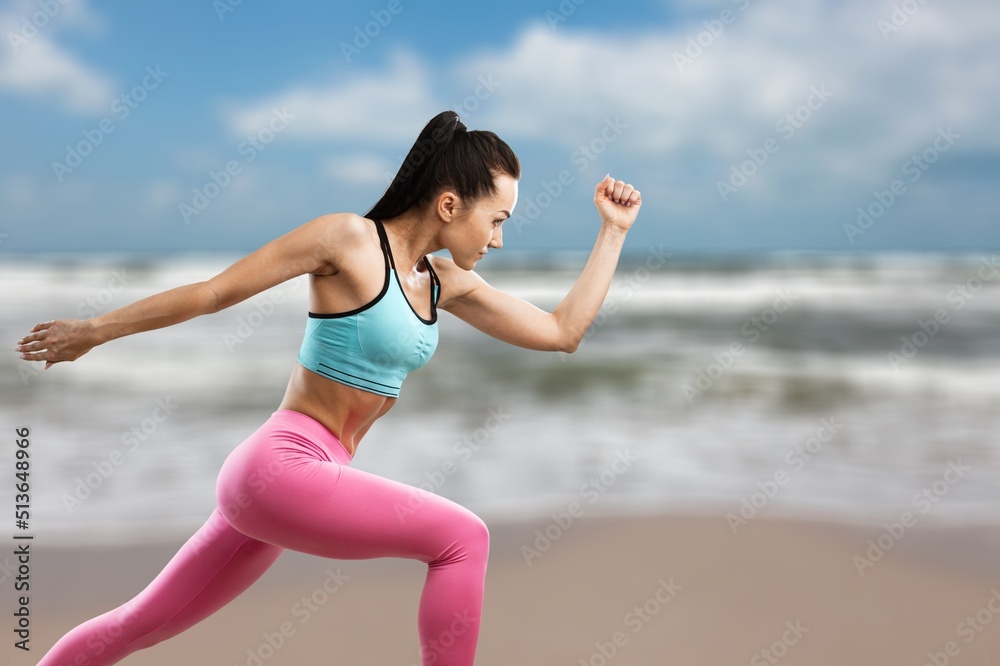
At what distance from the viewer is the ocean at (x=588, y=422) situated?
560cm

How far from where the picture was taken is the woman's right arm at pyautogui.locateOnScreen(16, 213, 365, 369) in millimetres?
2084

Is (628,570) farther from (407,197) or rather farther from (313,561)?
(407,197)

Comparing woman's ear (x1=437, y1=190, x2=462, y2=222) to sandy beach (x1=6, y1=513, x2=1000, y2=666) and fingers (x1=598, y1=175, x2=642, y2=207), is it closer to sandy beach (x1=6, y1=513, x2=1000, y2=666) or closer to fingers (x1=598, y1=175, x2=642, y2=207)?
fingers (x1=598, y1=175, x2=642, y2=207)

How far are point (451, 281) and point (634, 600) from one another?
2085 mm

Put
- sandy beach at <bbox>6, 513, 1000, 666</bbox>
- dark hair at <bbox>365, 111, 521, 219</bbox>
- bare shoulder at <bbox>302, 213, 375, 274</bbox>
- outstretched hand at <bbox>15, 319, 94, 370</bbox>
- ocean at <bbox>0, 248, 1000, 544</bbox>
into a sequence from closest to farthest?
outstretched hand at <bbox>15, 319, 94, 370</bbox>
bare shoulder at <bbox>302, 213, 375, 274</bbox>
dark hair at <bbox>365, 111, 521, 219</bbox>
sandy beach at <bbox>6, 513, 1000, 666</bbox>
ocean at <bbox>0, 248, 1000, 544</bbox>

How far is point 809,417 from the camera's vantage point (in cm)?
816

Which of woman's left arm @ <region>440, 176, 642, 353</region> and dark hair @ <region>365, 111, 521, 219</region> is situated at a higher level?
dark hair @ <region>365, 111, 521, 219</region>

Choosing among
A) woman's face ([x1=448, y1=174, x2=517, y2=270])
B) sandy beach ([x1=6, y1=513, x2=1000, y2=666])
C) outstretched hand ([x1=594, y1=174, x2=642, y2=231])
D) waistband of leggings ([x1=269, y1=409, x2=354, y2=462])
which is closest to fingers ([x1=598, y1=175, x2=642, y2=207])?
outstretched hand ([x1=594, y1=174, x2=642, y2=231])

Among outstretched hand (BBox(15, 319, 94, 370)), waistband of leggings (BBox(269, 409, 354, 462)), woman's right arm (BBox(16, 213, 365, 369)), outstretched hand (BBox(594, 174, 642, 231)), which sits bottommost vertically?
waistband of leggings (BBox(269, 409, 354, 462))

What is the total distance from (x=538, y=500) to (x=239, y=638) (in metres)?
2.22

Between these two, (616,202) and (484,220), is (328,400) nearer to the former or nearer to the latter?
(484,220)

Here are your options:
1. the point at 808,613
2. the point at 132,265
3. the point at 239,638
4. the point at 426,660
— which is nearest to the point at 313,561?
the point at 239,638

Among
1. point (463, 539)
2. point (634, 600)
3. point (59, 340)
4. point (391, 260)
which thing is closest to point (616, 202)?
point (391, 260)

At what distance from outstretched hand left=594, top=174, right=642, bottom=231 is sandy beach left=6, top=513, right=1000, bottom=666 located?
1707 millimetres
